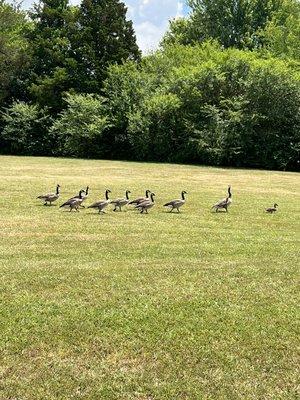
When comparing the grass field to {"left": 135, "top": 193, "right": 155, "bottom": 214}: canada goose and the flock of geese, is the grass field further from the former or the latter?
{"left": 135, "top": 193, "right": 155, "bottom": 214}: canada goose

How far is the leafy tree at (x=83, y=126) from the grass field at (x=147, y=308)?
29.9 meters

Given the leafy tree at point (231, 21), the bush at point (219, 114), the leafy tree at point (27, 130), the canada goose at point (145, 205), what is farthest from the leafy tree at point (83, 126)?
the canada goose at point (145, 205)

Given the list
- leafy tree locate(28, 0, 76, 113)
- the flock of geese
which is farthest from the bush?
the flock of geese

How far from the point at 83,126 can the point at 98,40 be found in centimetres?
1038

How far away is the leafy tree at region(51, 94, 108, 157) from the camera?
44562mm

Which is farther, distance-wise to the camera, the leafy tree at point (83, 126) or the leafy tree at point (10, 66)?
the leafy tree at point (10, 66)

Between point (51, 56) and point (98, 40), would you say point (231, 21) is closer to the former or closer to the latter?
point (98, 40)

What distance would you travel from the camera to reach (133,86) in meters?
45.6

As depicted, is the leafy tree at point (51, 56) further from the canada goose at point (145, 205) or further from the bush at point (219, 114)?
the canada goose at point (145, 205)

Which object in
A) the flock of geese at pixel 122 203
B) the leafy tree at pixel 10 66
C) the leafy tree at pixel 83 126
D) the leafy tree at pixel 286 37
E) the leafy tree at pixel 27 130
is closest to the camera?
the flock of geese at pixel 122 203

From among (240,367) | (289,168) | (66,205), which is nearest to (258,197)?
(66,205)

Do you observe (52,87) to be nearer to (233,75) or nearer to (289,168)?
(233,75)

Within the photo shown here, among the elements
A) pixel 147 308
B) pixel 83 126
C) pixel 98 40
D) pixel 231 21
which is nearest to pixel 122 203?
pixel 147 308

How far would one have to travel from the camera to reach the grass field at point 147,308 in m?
5.88
